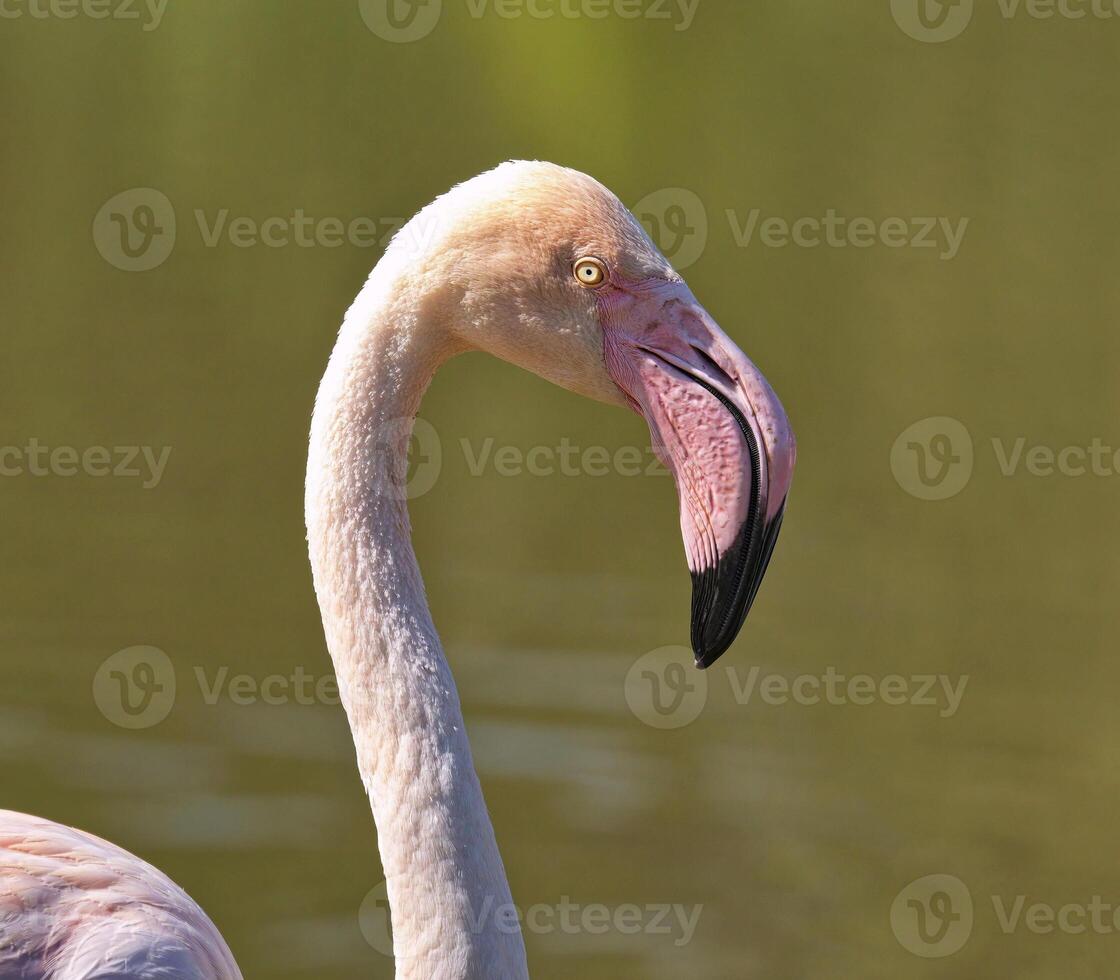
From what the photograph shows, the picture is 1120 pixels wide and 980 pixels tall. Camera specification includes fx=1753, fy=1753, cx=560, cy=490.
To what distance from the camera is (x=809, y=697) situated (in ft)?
20.0

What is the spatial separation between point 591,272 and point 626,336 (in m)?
0.12

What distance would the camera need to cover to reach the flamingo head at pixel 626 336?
2.64 meters

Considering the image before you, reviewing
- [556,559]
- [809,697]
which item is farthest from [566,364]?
[556,559]

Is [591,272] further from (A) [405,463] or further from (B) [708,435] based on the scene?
(A) [405,463]

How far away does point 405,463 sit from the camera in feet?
9.57

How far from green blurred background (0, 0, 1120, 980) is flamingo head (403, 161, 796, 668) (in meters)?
2.15

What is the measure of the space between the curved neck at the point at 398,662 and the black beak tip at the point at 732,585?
473 millimetres

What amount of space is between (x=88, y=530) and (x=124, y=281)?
10.5 ft

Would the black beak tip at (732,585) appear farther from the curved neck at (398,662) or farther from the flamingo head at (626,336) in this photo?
the curved neck at (398,662)

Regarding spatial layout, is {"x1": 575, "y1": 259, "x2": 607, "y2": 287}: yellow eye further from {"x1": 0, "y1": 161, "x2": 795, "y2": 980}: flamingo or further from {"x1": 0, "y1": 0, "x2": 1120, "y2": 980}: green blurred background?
{"x1": 0, "y1": 0, "x2": 1120, "y2": 980}: green blurred background

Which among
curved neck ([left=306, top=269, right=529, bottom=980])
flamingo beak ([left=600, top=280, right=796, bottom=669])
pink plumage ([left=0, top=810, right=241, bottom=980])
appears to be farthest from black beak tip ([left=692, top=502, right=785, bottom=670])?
pink plumage ([left=0, top=810, right=241, bottom=980])

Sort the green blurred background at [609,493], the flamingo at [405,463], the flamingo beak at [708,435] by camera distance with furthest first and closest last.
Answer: the green blurred background at [609,493]
the flamingo at [405,463]
the flamingo beak at [708,435]

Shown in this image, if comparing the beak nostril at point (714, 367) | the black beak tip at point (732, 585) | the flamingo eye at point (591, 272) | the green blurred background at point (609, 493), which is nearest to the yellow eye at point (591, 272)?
the flamingo eye at point (591, 272)

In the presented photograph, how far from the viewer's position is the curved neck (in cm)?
278
